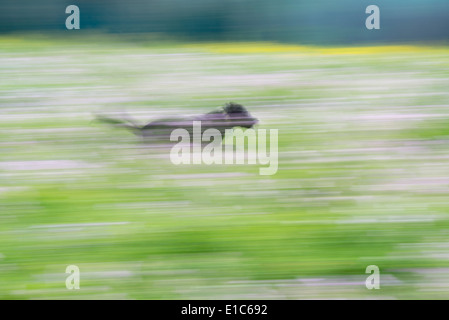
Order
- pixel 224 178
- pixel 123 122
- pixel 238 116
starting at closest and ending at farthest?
pixel 224 178 → pixel 238 116 → pixel 123 122

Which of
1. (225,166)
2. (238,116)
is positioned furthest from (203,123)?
(225,166)

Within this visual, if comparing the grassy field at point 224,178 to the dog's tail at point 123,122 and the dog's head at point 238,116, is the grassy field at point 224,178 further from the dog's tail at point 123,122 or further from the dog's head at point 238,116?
the dog's head at point 238,116

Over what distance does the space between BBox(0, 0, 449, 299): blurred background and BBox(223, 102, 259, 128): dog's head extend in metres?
0.18

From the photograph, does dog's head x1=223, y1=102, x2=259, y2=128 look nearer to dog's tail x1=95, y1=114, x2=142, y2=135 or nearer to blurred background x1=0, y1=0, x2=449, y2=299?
blurred background x1=0, y1=0, x2=449, y2=299

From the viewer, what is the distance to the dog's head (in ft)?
8.64

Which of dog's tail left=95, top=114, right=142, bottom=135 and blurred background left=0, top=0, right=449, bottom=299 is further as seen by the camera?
dog's tail left=95, top=114, right=142, bottom=135

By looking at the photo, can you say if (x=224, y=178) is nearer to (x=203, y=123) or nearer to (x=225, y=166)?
(x=225, y=166)

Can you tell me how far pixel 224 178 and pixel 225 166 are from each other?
4.0 inches

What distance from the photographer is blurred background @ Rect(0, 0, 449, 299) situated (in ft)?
5.94

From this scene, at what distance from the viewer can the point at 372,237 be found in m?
1.96

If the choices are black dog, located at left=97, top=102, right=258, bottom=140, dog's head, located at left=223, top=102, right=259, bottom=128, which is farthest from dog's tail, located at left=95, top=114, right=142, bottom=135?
dog's head, located at left=223, top=102, right=259, bottom=128

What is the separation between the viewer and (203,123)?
8.77ft
